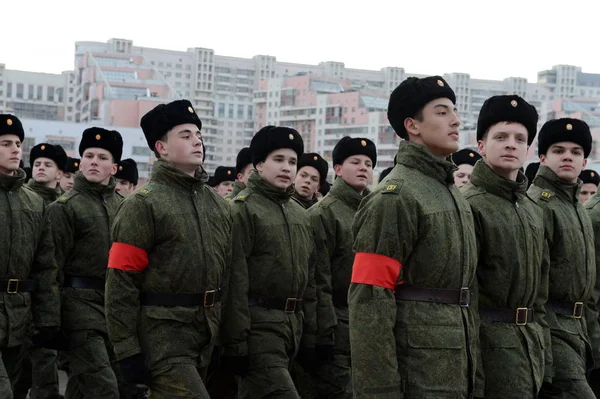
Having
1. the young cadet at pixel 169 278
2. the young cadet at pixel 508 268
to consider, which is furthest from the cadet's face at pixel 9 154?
the young cadet at pixel 508 268

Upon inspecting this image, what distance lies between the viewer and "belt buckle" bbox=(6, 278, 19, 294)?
8.72m

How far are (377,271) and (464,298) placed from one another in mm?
548

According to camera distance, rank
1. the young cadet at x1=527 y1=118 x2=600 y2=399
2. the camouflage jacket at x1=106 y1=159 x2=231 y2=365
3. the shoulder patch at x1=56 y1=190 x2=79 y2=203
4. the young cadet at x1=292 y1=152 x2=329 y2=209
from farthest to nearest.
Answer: the young cadet at x1=292 y1=152 x2=329 y2=209 < the shoulder patch at x1=56 y1=190 x2=79 y2=203 < the young cadet at x1=527 y1=118 x2=600 y2=399 < the camouflage jacket at x1=106 y1=159 x2=231 y2=365

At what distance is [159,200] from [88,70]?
135 meters

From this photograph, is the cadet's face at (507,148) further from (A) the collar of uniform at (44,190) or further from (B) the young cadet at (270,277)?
(A) the collar of uniform at (44,190)

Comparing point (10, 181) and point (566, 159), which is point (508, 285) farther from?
point (10, 181)

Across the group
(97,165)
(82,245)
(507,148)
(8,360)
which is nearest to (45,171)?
(97,165)

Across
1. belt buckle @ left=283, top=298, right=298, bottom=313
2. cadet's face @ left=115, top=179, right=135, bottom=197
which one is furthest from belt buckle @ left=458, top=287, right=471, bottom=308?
cadet's face @ left=115, top=179, right=135, bottom=197

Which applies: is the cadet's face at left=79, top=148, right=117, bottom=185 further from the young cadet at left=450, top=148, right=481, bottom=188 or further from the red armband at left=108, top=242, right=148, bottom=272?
the young cadet at left=450, top=148, right=481, bottom=188

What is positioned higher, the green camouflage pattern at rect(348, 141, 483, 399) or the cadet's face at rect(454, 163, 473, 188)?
the cadet's face at rect(454, 163, 473, 188)

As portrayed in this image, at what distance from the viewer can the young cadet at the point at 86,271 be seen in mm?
9375

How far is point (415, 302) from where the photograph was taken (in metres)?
5.73

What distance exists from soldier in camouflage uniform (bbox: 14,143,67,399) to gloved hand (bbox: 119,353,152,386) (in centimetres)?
238

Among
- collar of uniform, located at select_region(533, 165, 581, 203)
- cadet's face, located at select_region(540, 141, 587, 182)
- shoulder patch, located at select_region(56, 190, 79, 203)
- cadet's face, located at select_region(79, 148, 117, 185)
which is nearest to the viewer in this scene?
collar of uniform, located at select_region(533, 165, 581, 203)
